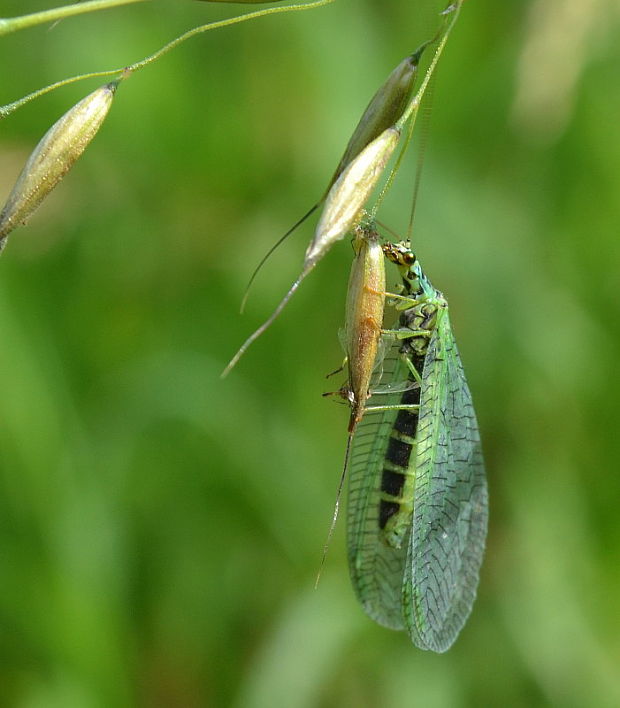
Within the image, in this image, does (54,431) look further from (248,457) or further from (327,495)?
(327,495)

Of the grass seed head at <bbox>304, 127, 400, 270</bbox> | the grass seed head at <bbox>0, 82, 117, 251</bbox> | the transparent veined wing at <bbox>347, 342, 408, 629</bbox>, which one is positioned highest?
the grass seed head at <bbox>0, 82, 117, 251</bbox>

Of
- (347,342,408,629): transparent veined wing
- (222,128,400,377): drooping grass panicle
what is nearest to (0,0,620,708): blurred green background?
(347,342,408,629): transparent veined wing

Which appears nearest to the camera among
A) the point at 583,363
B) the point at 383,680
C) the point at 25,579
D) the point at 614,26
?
the point at 25,579

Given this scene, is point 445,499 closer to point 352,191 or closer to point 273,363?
point 273,363

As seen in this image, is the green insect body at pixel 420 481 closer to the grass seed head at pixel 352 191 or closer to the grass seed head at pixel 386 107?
the grass seed head at pixel 386 107

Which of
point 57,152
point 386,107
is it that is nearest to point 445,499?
point 386,107

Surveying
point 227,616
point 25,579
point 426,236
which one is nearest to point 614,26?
point 426,236

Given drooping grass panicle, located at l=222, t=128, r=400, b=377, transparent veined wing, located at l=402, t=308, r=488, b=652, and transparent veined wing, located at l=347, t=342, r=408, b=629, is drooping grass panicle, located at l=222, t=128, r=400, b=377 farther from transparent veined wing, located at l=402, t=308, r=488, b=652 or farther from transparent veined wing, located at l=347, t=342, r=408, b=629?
transparent veined wing, located at l=402, t=308, r=488, b=652
